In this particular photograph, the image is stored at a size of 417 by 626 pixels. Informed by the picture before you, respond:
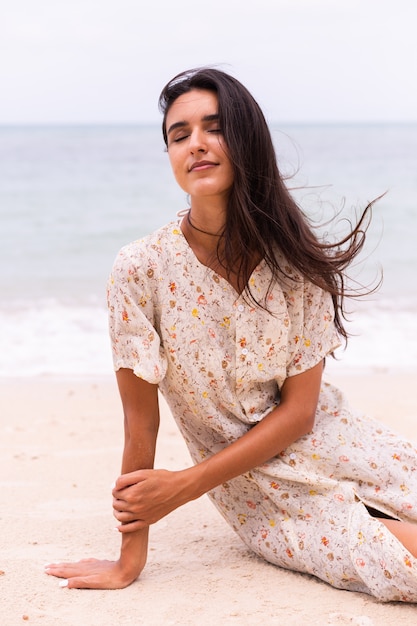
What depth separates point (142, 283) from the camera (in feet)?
7.93

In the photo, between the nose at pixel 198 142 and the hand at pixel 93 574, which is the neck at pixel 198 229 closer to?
the nose at pixel 198 142

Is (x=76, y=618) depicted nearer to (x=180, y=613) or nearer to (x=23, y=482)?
(x=180, y=613)

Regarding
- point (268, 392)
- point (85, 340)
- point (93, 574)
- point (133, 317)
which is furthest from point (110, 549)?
point (85, 340)

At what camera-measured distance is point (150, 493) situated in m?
2.38

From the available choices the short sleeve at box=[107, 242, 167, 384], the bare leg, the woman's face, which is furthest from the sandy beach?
the woman's face

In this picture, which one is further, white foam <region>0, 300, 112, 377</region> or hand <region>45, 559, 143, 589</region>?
white foam <region>0, 300, 112, 377</region>

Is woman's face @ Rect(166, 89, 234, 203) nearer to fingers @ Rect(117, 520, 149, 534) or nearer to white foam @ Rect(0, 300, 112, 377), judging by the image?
fingers @ Rect(117, 520, 149, 534)

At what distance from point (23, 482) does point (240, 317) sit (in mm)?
1412

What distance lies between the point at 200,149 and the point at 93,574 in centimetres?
123

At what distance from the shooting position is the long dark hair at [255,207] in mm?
2346

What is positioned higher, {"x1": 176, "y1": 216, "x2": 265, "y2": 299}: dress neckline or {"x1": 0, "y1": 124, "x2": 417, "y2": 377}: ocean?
{"x1": 176, "y1": 216, "x2": 265, "y2": 299}: dress neckline

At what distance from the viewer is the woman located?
237 cm

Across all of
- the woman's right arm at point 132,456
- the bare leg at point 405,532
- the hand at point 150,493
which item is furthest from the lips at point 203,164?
the bare leg at point 405,532

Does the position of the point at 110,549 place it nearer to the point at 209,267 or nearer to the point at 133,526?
the point at 133,526
